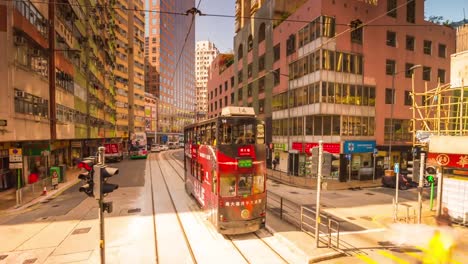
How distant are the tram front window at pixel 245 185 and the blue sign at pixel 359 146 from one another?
762 inches

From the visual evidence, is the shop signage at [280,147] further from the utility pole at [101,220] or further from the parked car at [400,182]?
the utility pole at [101,220]

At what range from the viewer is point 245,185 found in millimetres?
10977

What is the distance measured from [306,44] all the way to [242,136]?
2156cm

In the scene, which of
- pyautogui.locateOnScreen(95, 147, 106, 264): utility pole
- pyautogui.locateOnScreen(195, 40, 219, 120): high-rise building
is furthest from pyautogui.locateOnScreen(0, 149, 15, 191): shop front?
pyautogui.locateOnScreen(195, 40, 219, 120): high-rise building

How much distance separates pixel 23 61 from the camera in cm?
1792

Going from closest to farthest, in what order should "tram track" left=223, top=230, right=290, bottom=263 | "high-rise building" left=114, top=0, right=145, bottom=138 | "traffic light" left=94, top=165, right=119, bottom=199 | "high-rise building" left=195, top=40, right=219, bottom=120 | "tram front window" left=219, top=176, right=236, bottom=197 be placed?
1. "traffic light" left=94, top=165, right=119, bottom=199
2. "tram track" left=223, top=230, right=290, bottom=263
3. "tram front window" left=219, top=176, right=236, bottom=197
4. "high-rise building" left=114, top=0, right=145, bottom=138
5. "high-rise building" left=195, top=40, right=219, bottom=120

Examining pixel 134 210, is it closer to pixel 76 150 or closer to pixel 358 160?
pixel 358 160

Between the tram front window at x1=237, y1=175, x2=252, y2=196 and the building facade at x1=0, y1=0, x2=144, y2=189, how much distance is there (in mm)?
10521

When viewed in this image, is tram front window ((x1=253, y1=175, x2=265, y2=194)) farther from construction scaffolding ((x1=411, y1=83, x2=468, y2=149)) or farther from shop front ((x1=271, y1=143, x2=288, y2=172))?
shop front ((x1=271, y1=143, x2=288, y2=172))

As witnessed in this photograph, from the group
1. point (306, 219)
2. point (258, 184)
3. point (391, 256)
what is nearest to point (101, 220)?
point (258, 184)

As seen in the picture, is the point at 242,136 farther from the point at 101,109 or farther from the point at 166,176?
the point at 101,109

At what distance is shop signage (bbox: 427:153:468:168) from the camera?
1262cm

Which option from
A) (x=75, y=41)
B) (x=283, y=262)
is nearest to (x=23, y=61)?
(x=75, y=41)

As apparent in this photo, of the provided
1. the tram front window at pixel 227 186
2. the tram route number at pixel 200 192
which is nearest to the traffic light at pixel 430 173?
the tram front window at pixel 227 186
